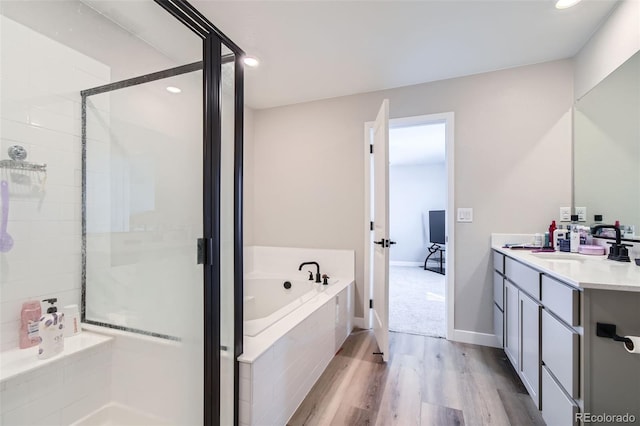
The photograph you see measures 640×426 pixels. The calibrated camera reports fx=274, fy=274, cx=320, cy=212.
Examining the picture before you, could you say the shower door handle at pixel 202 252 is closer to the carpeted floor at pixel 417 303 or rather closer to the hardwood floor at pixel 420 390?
the hardwood floor at pixel 420 390

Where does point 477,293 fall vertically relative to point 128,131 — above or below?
below

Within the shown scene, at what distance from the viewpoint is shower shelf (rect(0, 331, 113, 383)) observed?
46.2 inches

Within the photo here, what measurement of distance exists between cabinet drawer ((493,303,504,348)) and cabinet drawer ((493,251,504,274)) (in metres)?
0.32

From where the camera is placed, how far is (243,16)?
1.73 metres

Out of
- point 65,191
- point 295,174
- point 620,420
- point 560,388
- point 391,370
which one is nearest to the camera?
point 620,420

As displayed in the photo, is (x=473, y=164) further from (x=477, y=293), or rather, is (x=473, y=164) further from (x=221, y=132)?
(x=221, y=132)

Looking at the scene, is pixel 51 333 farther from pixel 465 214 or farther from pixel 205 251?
pixel 465 214

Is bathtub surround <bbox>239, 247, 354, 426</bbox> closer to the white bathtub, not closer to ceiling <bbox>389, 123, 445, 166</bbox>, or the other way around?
the white bathtub

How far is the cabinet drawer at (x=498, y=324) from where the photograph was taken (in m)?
2.10

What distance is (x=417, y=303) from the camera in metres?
3.51

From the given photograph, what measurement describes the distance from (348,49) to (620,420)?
243 cm

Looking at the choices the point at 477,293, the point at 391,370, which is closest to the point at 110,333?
the point at 391,370

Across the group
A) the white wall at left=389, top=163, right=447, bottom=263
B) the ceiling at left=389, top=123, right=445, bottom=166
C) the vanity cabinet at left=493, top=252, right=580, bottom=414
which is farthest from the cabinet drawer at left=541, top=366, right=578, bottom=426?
the white wall at left=389, top=163, right=447, bottom=263

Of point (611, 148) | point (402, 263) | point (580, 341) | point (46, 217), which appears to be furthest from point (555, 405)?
point (402, 263)
